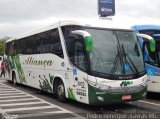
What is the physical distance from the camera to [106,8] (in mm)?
28422

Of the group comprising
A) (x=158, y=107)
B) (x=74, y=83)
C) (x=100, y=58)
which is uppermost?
(x=100, y=58)

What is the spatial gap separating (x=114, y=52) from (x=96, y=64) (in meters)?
0.83

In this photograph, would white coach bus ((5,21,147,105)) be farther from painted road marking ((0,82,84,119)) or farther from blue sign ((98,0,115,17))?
blue sign ((98,0,115,17))

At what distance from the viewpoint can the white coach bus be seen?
1093 cm

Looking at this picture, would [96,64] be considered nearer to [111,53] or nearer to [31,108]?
[111,53]

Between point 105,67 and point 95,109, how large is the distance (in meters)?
1.71

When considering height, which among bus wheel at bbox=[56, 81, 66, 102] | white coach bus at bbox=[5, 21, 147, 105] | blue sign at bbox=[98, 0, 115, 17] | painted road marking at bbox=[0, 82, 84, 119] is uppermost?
blue sign at bbox=[98, 0, 115, 17]

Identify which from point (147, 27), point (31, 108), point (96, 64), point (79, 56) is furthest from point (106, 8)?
point (96, 64)

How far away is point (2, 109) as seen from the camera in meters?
12.1

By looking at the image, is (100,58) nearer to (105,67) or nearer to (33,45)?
(105,67)

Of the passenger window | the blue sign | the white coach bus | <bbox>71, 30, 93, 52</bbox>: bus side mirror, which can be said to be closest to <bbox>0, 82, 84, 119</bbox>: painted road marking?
the white coach bus

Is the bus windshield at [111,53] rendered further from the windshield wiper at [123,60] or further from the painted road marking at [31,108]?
the painted road marking at [31,108]

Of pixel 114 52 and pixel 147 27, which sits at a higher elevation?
pixel 147 27

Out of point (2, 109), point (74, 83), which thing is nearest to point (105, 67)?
point (74, 83)
